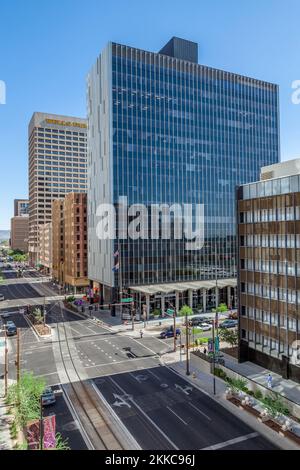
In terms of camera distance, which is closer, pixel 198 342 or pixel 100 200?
pixel 198 342

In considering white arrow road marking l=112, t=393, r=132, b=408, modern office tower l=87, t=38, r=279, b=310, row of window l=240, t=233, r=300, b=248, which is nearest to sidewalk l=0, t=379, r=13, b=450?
white arrow road marking l=112, t=393, r=132, b=408

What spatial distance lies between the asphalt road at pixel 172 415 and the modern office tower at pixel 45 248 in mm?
116683

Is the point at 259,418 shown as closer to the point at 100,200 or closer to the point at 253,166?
the point at 100,200

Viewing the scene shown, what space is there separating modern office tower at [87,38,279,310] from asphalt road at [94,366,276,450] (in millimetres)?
34000

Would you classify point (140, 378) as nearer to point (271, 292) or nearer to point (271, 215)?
point (271, 292)

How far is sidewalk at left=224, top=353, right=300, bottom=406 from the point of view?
122 feet

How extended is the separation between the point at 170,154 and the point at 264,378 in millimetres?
59662

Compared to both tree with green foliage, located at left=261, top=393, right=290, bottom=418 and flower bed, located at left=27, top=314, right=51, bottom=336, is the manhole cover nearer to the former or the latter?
tree with green foliage, located at left=261, top=393, right=290, bottom=418

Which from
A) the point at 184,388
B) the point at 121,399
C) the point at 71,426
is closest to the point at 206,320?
the point at 184,388

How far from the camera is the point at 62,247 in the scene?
125 metres

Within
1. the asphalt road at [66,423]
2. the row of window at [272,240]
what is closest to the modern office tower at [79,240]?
the row of window at [272,240]

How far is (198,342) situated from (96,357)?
1698 cm

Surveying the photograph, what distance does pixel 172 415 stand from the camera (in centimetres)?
3231
